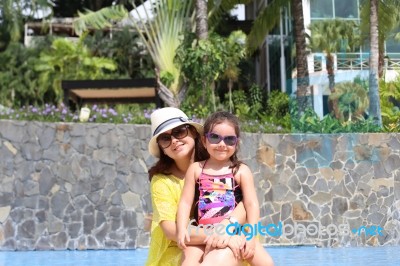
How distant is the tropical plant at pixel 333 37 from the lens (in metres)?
17.3

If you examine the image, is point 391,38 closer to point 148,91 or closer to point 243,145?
point 148,91

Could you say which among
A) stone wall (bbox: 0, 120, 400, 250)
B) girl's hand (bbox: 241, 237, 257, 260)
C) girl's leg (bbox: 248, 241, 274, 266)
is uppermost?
girl's hand (bbox: 241, 237, 257, 260)

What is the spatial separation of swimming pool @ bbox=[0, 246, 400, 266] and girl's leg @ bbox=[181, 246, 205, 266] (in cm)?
617

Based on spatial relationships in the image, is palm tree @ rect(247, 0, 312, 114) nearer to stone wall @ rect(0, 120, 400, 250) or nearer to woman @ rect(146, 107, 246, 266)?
stone wall @ rect(0, 120, 400, 250)

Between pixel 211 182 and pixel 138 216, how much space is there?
8.43 m

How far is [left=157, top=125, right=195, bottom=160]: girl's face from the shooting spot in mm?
2766

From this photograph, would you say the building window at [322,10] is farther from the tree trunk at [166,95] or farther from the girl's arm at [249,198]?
the girl's arm at [249,198]

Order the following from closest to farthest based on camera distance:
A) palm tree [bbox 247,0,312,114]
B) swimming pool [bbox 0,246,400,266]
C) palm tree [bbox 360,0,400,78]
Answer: swimming pool [bbox 0,246,400,266] < palm tree [bbox 247,0,312,114] < palm tree [bbox 360,0,400,78]

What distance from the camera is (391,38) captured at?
710 inches

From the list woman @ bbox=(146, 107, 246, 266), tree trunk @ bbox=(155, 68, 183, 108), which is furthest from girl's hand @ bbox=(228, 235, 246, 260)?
tree trunk @ bbox=(155, 68, 183, 108)

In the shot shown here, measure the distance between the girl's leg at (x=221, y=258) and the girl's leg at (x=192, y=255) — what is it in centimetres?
7

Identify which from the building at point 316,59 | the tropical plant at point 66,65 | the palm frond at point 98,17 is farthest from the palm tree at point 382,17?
the tropical plant at point 66,65

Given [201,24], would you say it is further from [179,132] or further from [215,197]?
[215,197]

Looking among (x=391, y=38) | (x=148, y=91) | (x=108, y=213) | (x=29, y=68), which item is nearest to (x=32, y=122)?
(x=108, y=213)
